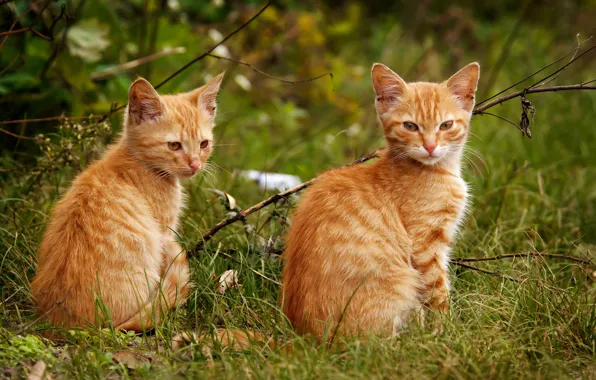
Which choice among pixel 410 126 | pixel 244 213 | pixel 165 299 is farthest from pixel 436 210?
pixel 165 299

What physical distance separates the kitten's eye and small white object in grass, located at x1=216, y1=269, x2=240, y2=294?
3.69 ft

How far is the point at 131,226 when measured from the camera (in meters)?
→ 3.47

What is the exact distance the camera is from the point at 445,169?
373 cm

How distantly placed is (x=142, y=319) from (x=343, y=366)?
3.24 feet

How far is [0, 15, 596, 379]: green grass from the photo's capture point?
293cm

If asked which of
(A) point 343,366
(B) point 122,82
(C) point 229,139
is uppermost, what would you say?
(B) point 122,82

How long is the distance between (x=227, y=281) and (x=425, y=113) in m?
1.27

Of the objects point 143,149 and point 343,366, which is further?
point 143,149

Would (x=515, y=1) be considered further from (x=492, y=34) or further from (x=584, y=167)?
(x=584, y=167)

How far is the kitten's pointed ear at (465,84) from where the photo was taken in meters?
3.72

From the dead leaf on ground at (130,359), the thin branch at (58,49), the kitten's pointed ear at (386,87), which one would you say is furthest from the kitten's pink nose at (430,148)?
the thin branch at (58,49)

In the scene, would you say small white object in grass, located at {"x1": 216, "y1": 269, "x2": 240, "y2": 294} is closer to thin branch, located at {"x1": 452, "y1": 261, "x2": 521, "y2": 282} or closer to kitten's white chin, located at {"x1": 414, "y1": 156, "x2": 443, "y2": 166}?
kitten's white chin, located at {"x1": 414, "y1": 156, "x2": 443, "y2": 166}

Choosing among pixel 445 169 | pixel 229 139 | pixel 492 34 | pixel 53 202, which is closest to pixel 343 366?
pixel 445 169

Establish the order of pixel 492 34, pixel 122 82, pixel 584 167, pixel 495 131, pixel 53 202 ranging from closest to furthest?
1. pixel 53 202
2. pixel 122 82
3. pixel 584 167
4. pixel 495 131
5. pixel 492 34
